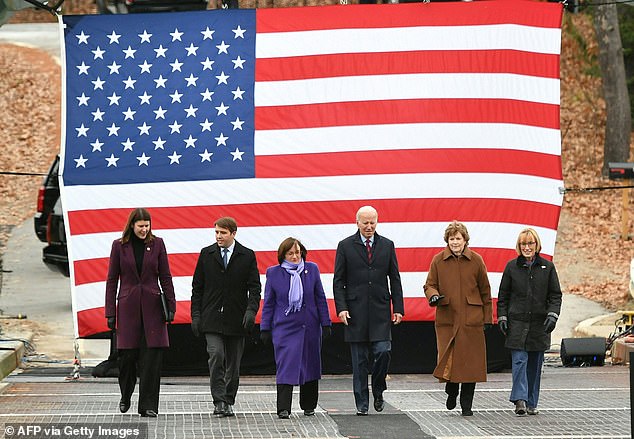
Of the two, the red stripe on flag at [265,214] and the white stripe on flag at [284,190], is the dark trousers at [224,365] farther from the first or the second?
the white stripe on flag at [284,190]

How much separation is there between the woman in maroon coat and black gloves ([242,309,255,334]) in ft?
2.21

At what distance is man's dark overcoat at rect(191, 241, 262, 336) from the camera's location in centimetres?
1252

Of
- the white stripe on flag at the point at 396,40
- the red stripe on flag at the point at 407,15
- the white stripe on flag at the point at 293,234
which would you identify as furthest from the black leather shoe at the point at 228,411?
the red stripe on flag at the point at 407,15

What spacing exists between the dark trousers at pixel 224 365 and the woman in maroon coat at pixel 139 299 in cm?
45

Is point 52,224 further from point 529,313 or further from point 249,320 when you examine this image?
point 529,313

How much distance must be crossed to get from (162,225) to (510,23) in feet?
16.4

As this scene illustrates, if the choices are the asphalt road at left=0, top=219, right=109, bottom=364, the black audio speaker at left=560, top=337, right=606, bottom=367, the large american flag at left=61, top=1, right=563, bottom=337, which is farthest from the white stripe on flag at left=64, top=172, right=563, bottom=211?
the asphalt road at left=0, top=219, right=109, bottom=364

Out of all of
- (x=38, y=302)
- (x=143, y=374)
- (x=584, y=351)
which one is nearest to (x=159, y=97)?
(x=143, y=374)

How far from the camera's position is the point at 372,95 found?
55.1 ft

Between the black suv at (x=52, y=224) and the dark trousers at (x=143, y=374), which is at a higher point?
the black suv at (x=52, y=224)

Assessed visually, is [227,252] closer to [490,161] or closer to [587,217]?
[490,161]

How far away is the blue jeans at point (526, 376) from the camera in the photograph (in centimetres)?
1241

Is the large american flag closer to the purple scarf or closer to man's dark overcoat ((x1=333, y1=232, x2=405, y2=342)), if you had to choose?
man's dark overcoat ((x1=333, y1=232, x2=405, y2=342))

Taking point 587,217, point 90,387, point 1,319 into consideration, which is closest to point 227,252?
point 90,387
